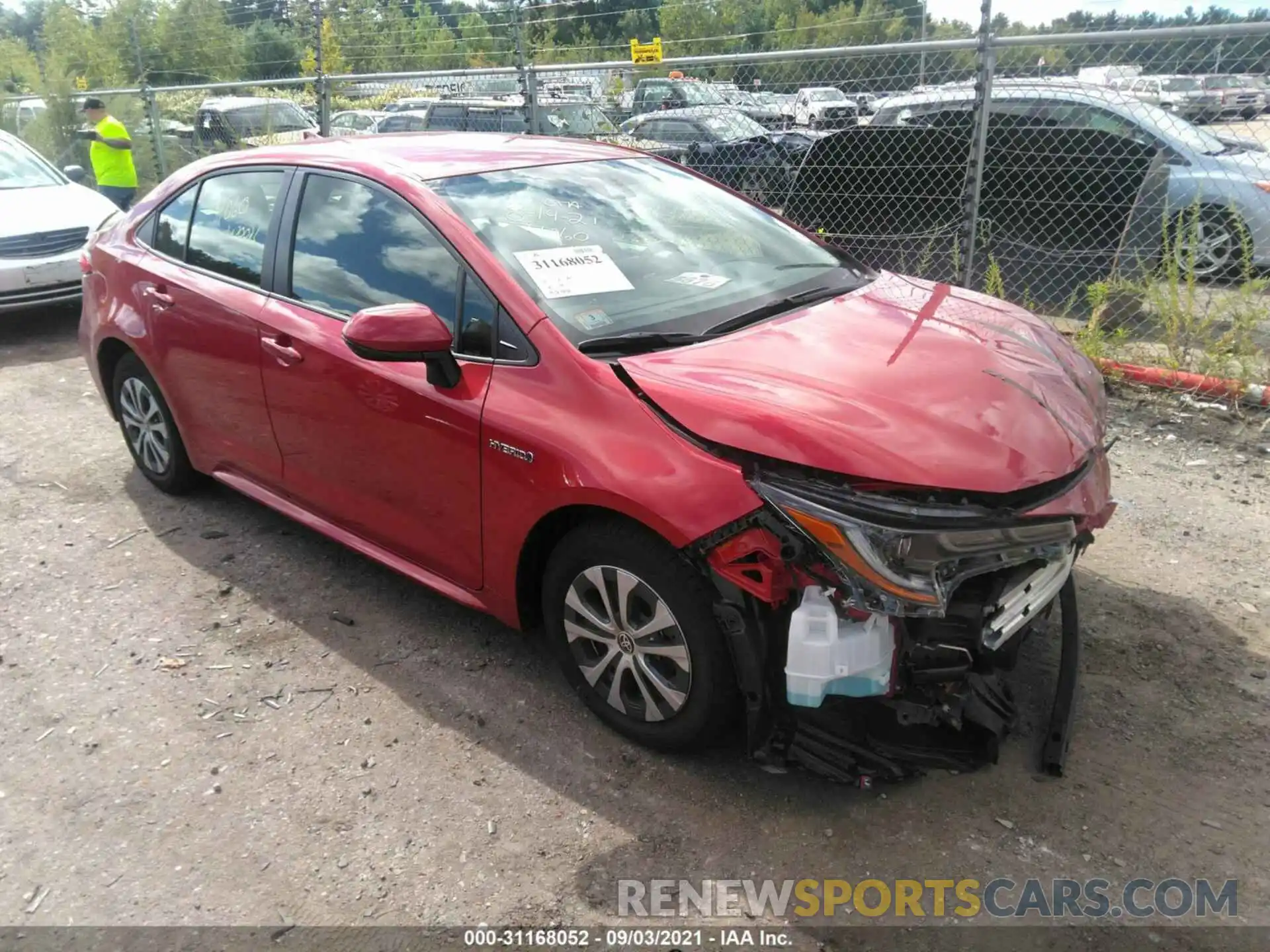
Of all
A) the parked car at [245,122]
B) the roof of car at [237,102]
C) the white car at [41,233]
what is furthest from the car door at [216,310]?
the roof of car at [237,102]

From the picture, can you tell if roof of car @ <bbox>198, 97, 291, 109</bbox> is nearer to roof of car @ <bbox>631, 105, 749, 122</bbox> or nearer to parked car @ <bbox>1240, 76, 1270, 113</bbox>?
roof of car @ <bbox>631, 105, 749, 122</bbox>

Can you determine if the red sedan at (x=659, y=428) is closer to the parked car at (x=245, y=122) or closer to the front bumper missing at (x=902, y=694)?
the front bumper missing at (x=902, y=694)

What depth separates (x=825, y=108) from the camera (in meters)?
8.72

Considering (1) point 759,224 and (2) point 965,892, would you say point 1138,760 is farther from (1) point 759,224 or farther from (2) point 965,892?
(1) point 759,224

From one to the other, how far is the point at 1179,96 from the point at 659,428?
581 cm

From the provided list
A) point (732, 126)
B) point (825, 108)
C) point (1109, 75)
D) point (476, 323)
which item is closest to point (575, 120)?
point (732, 126)

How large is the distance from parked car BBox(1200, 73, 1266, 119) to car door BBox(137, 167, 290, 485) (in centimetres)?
544

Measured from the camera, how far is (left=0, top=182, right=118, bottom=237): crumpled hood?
788cm

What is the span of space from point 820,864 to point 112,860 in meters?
1.90

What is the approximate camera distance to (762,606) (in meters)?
2.52

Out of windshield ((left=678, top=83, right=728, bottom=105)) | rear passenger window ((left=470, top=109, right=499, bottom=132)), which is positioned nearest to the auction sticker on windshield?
windshield ((left=678, top=83, right=728, bottom=105))

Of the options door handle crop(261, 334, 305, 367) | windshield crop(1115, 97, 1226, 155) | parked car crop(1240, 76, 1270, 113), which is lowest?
door handle crop(261, 334, 305, 367)

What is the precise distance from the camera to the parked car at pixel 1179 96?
6242 mm

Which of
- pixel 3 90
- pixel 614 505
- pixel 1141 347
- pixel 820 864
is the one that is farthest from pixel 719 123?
pixel 3 90
